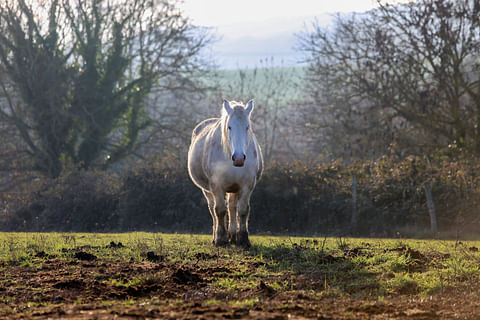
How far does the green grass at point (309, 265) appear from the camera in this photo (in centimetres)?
658

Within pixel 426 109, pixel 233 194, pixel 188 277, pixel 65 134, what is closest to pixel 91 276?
pixel 188 277

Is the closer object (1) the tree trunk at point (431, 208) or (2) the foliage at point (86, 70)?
(1) the tree trunk at point (431, 208)

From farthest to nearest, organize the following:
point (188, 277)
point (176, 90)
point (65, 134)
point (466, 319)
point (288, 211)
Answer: point (176, 90) → point (65, 134) → point (288, 211) → point (188, 277) → point (466, 319)

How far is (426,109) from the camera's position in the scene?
776 inches

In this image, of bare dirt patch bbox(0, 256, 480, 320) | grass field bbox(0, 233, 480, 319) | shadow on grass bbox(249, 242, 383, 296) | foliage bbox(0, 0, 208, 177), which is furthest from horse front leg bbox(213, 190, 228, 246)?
foliage bbox(0, 0, 208, 177)

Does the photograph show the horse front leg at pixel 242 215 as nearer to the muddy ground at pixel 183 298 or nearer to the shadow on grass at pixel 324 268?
the shadow on grass at pixel 324 268

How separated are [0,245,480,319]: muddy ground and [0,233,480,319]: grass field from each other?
1 cm

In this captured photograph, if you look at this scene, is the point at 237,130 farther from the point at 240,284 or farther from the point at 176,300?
the point at 176,300

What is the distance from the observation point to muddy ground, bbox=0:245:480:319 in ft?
17.1

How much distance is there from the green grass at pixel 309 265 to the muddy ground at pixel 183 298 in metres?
0.06

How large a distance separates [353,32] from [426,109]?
4892 millimetres

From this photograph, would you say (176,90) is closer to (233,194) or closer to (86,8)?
(86,8)

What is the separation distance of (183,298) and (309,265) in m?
2.53

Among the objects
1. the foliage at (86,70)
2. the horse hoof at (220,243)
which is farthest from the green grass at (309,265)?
the foliage at (86,70)
